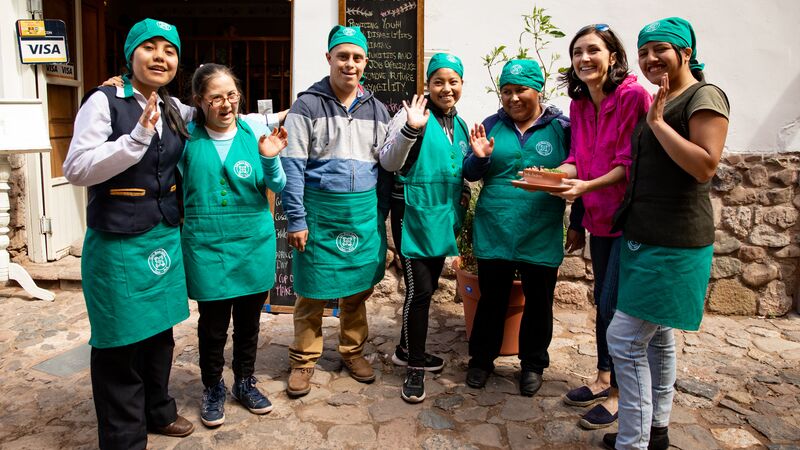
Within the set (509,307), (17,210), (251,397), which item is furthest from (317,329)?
(17,210)

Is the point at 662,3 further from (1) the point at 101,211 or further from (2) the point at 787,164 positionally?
(1) the point at 101,211

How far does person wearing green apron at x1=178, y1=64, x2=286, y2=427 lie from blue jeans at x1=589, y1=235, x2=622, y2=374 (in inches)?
61.6

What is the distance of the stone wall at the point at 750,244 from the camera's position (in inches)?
183

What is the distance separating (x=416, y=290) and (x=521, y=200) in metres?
0.73

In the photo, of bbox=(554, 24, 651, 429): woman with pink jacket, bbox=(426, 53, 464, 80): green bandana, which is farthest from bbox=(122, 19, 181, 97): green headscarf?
bbox=(554, 24, 651, 429): woman with pink jacket

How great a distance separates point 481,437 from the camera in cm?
291

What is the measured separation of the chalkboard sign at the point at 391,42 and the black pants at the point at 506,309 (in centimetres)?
178

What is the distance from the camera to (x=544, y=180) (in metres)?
2.73

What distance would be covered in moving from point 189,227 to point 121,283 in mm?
425

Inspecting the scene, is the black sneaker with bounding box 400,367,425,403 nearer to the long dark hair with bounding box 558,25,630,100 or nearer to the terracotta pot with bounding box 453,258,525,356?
the terracotta pot with bounding box 453,258,525,356

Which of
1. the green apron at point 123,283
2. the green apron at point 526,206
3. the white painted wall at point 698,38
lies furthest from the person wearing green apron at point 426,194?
the white painted wall at point 698,38

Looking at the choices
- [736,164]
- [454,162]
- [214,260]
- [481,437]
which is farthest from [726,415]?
[214,260]

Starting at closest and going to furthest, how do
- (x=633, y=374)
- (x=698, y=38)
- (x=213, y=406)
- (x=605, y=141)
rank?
(x=633, y=374) → (x=605, y=141) → (x=213, y=406) → (x=698, y=38)

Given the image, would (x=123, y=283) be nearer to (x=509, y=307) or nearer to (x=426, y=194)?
(x=426, y=194)
